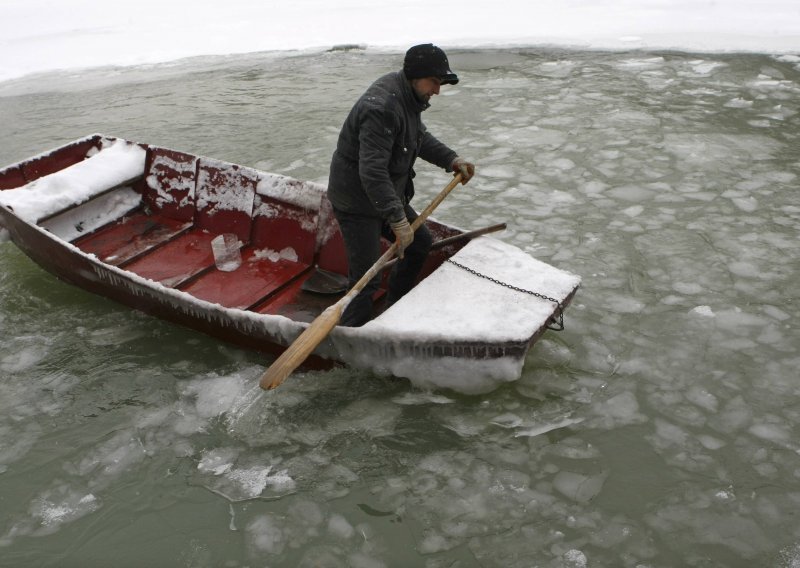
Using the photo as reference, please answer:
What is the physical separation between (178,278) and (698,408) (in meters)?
3.81

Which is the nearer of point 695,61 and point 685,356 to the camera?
point 685,356

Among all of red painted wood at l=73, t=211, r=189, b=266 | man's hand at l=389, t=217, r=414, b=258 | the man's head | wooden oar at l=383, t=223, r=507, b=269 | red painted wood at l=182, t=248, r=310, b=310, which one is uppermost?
the man's head

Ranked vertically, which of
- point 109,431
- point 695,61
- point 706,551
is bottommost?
point 706,551

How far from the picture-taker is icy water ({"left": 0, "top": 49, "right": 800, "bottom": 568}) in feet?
10.3

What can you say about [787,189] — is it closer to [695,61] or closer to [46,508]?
[695,61]

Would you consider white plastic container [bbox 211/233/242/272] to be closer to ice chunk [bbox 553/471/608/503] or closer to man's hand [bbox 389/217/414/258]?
man's hand [bbox 389/217/414/258]

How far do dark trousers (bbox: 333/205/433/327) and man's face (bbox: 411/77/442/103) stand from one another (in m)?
0.79

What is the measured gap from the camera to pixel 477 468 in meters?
3.47

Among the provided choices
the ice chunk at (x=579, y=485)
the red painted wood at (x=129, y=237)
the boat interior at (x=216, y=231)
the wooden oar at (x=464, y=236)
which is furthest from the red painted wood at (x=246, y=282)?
the ice chunk at (x=579, y=485)

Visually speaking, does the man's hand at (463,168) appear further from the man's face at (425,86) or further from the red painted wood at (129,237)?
the red painted wood at (129,237)

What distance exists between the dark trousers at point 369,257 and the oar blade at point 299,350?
49 cm

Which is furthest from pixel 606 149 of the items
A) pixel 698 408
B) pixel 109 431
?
pixel 109 431

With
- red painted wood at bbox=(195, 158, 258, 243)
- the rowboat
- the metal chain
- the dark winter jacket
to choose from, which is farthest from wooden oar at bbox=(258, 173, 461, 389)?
red painted wood at bbox=(195, 158, 258, 243)

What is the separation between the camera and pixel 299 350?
11.2ft
